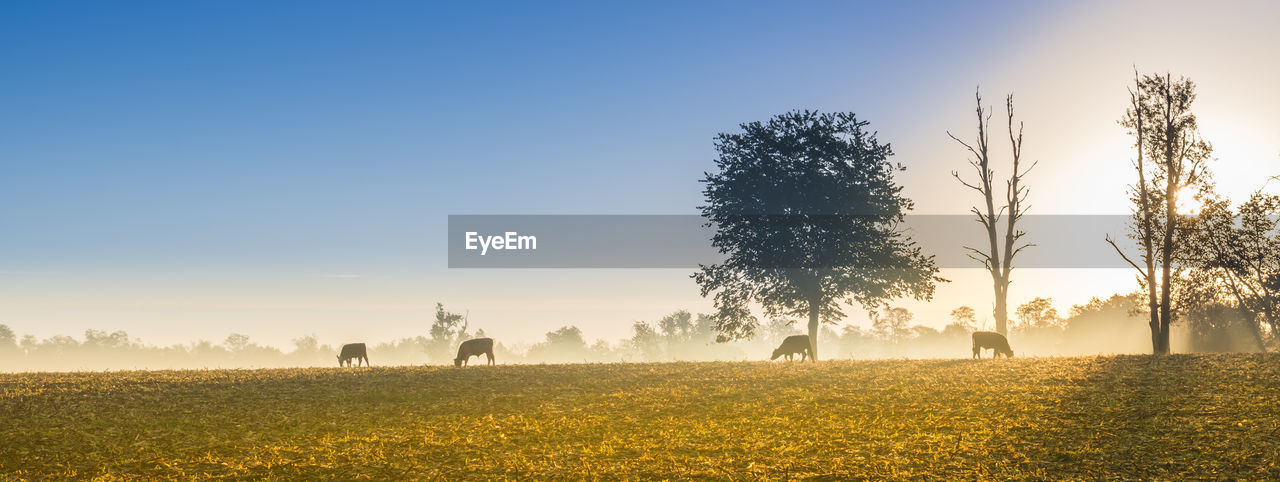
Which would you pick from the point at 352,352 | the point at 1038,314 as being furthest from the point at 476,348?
the point at 1038,314

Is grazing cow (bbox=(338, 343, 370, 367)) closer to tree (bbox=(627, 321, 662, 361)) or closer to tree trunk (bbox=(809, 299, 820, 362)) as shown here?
tree trunk (bbox=(809, 299, 820, 362))

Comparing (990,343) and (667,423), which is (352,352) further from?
(990,343)

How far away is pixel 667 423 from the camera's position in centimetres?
1789

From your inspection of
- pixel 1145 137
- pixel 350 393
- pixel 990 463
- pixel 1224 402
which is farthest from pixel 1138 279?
pixel 350 393

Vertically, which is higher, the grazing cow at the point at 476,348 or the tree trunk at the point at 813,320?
the tree trunk at the point at 813,320

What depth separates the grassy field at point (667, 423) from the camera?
1405cm

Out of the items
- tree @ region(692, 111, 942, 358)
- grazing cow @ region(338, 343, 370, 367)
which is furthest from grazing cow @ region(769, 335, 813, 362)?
grazing cow @ region(338, 343, 370, 367)

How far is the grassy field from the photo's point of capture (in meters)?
14.1

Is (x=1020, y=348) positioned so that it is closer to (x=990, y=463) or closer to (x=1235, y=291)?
(x=1235, y=291)

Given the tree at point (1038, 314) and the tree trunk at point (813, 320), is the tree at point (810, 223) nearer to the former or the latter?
the tree trunk at point (813, 320)

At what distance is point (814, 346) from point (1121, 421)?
24330mm

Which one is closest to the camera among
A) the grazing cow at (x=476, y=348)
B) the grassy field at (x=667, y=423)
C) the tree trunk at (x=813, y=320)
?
the grassy field at (x=667, y=423)

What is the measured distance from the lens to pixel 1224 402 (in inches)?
699

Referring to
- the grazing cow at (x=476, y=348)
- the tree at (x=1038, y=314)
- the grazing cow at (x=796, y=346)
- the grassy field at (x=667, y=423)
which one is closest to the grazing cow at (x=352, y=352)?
the grazing cow at (x=476, y=348)
